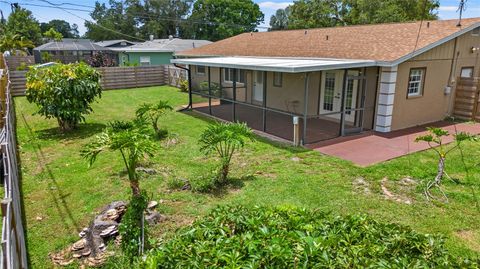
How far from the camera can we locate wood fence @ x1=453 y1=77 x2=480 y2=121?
1273 cm

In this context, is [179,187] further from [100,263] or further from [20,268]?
[20,268]

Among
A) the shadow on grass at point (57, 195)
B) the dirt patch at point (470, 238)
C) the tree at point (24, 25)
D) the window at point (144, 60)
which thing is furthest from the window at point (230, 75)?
the tree at point (24, 25)

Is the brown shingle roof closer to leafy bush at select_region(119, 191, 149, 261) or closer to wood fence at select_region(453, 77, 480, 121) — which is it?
wood fence at select_region(453, 77, 480, 121)

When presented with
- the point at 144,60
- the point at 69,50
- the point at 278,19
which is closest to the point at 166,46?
the point at 144,60

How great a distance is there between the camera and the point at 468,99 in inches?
511

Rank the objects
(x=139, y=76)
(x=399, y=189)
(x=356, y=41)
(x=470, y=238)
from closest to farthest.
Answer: (x=470, y=238) → (x=399, y=189) → (x=356, y=41) → (x=139, y=76)

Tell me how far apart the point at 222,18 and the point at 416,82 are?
49.7 meters

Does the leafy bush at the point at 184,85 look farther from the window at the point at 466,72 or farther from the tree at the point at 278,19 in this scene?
the tree at the point at 278,19

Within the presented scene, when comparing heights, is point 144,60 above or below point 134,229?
above

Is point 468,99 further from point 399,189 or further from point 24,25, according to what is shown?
point 24,25

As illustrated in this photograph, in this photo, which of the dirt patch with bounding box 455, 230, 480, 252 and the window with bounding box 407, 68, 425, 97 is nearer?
the dirt patch with bounding box 455, 230, 480, 252

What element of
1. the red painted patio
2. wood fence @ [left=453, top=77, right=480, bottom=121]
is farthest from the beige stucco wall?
the red painted patio

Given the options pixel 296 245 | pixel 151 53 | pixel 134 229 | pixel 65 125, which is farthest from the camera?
pixel 151 53

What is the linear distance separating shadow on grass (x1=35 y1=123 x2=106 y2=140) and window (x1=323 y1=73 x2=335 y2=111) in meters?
8.25
